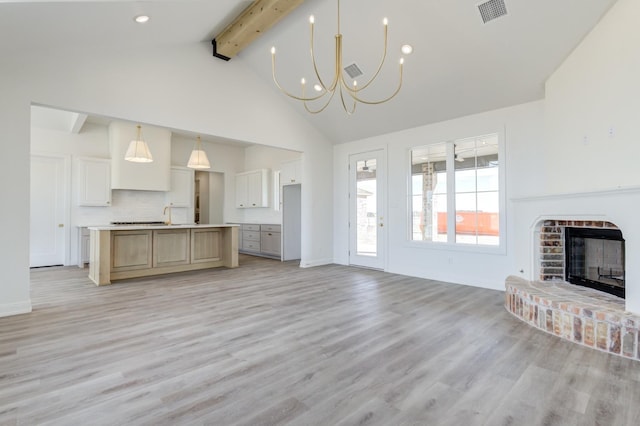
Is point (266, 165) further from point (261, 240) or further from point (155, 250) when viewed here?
point (155, 250)

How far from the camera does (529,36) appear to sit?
11.8 feet

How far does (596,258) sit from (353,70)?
3.93 metres

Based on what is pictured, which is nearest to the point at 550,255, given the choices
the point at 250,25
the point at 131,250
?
the point at 250,25

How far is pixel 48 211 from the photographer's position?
6.66 meters

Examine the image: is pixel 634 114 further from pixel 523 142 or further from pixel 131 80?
pixel 131 80

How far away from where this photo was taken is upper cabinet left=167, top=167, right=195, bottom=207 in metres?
8.24

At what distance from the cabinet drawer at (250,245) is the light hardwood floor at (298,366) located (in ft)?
14.4

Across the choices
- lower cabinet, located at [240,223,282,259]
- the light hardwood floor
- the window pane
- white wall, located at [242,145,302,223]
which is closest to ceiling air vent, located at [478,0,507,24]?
the window pane

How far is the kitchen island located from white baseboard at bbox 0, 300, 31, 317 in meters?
1.38

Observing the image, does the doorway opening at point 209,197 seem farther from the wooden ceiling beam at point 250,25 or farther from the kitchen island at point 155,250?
the wooden ceiling beam at point 250,25

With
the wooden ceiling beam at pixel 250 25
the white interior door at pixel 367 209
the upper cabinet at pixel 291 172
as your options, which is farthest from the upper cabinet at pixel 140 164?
the white interior door at pixel 367 209

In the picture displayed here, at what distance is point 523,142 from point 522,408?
3.77 m

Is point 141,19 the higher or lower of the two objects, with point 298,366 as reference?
higher

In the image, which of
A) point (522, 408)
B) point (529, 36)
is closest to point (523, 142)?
point (529, 36)
